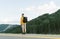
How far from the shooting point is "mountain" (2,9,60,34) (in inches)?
1288

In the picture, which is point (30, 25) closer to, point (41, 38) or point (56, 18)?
point (56, 18)

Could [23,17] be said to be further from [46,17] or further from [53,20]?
[46,17]

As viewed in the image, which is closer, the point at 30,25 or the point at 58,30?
the point at 58,30

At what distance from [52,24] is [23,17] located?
1494cm

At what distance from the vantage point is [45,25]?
118 ft

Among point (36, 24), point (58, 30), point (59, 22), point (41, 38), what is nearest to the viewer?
point (41, 38)

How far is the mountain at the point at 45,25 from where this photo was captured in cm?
3272

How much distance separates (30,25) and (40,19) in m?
2.73

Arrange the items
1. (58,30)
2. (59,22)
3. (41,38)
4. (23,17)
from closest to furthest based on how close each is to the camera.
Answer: (41,38), (23,17), (58,30), (59,22)

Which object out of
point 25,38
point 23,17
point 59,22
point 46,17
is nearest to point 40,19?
point 46,17

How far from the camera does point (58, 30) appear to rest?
111ft

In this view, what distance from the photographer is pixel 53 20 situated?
37.5 m

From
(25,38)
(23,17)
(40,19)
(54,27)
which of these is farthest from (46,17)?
(25,38)

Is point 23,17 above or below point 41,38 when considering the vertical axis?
above
